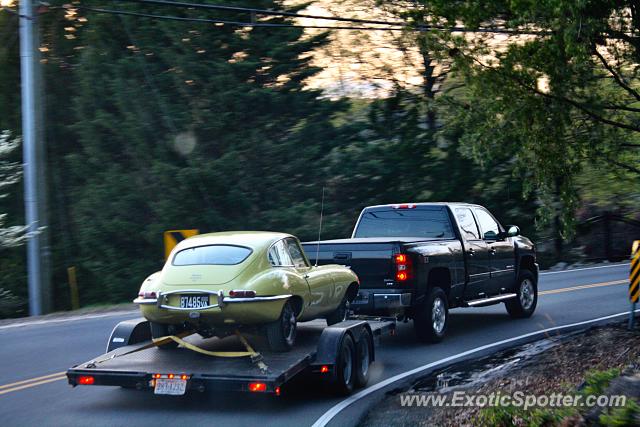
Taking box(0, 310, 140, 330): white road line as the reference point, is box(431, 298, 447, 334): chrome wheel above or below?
above

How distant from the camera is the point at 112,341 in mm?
10250

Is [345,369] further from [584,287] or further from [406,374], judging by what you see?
[584,287]

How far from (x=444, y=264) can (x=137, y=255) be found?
14.4m

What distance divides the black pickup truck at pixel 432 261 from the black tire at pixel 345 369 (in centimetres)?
273

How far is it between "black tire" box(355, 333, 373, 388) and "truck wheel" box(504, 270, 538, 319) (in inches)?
246

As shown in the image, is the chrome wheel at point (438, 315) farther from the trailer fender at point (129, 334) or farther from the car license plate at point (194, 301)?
the car license plate at point (194, 301)

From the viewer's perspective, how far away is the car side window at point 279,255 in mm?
9980

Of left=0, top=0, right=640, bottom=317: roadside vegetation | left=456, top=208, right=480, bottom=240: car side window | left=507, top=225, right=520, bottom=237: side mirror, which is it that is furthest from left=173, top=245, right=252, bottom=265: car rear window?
left=0, top=0, right=640, bottom=317: roadside vegetation

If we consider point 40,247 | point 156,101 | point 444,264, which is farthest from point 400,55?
point 444,264

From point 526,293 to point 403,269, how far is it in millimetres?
4884

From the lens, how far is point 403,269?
12625 mm

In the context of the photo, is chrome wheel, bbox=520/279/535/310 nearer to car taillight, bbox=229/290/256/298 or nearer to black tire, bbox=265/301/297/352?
black tire, bbox=265/301/297/352

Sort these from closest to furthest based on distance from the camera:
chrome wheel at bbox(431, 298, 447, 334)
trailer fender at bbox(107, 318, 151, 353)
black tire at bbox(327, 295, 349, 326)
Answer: trailer fender at bbox(107, 318, 151, 353), black tire at bbox(327, 295, 349, 326), chrome wheel at bbox(431, 298, 447, 334)

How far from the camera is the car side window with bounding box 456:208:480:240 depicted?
14594mm
